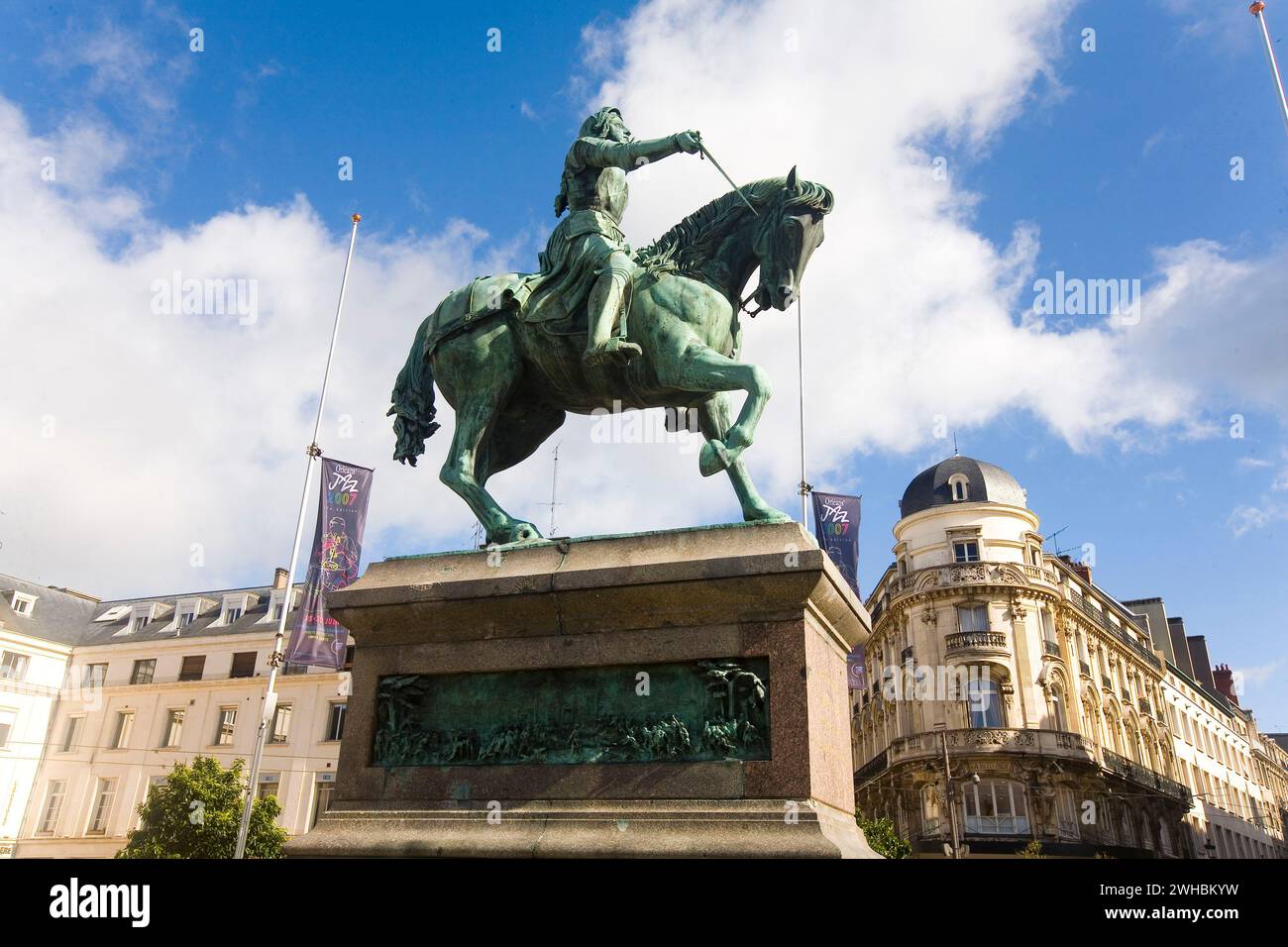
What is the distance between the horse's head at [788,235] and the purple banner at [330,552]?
60.0 feet

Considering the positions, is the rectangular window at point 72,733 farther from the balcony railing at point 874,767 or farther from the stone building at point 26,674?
the balcony railing at point 874,767

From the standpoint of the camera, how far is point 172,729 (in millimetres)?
44219

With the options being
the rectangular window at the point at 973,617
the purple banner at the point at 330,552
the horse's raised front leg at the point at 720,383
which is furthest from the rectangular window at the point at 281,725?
the horse's raised front leg at the point at 720,383

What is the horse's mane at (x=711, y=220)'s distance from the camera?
776cm

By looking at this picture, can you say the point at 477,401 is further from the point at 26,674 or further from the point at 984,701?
the point at 26,674

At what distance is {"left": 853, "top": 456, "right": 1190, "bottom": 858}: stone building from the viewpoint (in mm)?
40938

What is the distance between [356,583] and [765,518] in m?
3.11

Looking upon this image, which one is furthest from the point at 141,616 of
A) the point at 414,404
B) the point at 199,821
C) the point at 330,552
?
the point at 414,404

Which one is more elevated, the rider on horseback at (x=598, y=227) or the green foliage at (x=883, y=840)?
the rider on horseback at (x=598, y=227)

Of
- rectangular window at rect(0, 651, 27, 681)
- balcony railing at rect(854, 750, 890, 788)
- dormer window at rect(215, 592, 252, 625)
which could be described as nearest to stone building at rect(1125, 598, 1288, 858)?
balcony railing at rect(854, 750, 890, 788)

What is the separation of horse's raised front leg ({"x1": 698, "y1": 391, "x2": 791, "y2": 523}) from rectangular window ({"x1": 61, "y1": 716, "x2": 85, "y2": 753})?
161 feet

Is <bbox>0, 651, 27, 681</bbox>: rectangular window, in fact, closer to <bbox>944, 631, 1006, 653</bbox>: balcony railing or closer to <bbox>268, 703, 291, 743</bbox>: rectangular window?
<bbox>268, 703, 291, 743</bbox>: rectangular window

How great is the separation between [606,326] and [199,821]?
27.9m
